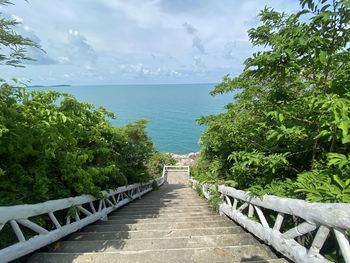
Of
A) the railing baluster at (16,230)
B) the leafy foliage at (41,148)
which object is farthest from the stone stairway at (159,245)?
the leafy foliage at (41,148)

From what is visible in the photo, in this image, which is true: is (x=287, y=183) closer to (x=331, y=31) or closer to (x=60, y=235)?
(x=331, y=31)

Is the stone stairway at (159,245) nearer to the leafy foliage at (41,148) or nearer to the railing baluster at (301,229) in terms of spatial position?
the railing baluster at (301,229)

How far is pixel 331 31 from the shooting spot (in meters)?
2.42

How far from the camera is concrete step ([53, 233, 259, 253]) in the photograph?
3.18 m

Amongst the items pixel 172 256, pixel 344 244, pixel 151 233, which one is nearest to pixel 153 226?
pixel 151 233

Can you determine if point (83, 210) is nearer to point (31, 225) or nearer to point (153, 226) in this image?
point (153, 226)

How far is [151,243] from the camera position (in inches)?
130

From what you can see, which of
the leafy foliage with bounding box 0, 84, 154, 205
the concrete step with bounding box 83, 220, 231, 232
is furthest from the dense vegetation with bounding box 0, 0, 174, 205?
the concrete step with bounding box 83, 220, 231, 232

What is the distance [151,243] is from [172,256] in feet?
1.66

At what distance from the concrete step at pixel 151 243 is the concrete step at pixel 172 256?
0.24m

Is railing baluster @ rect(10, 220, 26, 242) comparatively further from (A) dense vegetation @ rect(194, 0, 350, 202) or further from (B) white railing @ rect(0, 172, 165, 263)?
(A) dense vegetation @ rect(194, 0, 350, 202)

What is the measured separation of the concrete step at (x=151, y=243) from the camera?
125 inches

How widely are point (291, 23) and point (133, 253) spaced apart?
2903mm

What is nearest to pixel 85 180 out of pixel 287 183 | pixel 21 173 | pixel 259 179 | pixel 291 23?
pixel 21 173
